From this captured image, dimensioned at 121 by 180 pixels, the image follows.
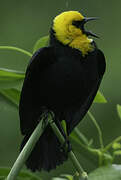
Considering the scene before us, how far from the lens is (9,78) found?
1494mm

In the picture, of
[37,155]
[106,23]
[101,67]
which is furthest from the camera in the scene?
[106,23]

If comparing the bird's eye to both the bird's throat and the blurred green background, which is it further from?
the blurred green background

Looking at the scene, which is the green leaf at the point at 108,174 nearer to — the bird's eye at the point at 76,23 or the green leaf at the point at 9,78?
the green leaf at the point at 9,78

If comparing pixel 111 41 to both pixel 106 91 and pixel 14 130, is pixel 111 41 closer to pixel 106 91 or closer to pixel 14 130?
pixel 106 91

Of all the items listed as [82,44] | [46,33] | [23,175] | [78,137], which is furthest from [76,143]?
[46,33]

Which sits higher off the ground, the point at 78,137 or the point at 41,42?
the point at 41,42

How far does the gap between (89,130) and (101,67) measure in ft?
5.35

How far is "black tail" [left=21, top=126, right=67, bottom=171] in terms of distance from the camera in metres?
1.87

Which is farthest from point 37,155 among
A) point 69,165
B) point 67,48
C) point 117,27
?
point 117,27

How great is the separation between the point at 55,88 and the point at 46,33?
2.54 m

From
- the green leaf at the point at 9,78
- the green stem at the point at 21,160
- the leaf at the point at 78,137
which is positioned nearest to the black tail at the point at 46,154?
the leaf at the point at 78,137

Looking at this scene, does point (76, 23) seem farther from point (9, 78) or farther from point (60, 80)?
point (9, 78)

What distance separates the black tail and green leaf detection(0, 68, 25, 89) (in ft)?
1.20

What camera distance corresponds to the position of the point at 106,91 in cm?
367
